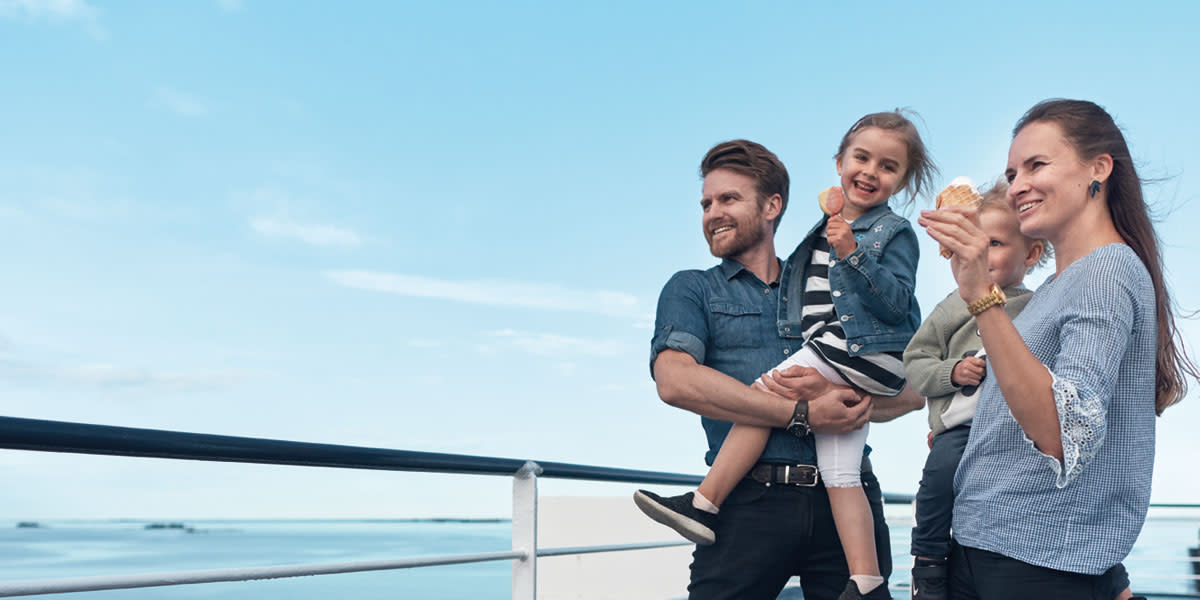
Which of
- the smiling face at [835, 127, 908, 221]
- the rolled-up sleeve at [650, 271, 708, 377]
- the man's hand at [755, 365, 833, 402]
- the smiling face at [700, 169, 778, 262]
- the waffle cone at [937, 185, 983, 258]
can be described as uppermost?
the smiling face at [835, 127, 908, 221]

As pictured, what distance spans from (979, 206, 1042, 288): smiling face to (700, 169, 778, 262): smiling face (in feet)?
1.72

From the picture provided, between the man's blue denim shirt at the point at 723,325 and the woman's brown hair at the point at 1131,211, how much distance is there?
784 millimetres

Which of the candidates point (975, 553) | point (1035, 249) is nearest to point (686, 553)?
point (1035, 249)

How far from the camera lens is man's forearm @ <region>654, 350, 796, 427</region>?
1.72m

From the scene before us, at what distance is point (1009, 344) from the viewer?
43.4 inches

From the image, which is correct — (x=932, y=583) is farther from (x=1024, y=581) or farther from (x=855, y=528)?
(x=855, y=528)

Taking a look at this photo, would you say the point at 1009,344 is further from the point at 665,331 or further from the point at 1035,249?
the point at 1035,249

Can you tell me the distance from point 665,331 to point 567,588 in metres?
4.08

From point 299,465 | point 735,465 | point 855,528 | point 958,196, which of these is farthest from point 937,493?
point 299,465

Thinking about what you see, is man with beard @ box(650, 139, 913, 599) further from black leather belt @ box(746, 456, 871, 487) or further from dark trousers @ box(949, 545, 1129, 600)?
dark trousers @ box(949, 545, 1129, 600)

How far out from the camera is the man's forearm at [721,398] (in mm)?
1725

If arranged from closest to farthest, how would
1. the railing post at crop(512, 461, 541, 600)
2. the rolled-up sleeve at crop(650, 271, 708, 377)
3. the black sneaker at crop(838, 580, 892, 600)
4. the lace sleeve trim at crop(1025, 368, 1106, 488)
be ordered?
the lace sleeve trim at crop(1025, 368, 1106, 488), the black sneaker at crop(838, 580, 892, 600), the rolled-up sleeve at crop(650, 271, 708, 377), the railing post at crop(512, 461, 541, 600)

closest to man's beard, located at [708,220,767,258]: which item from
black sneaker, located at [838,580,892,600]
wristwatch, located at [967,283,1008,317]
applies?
black sneaker, located at [838,580,892,600]

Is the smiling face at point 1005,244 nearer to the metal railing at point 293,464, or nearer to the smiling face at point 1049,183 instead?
the smiling face at point 1049,183
